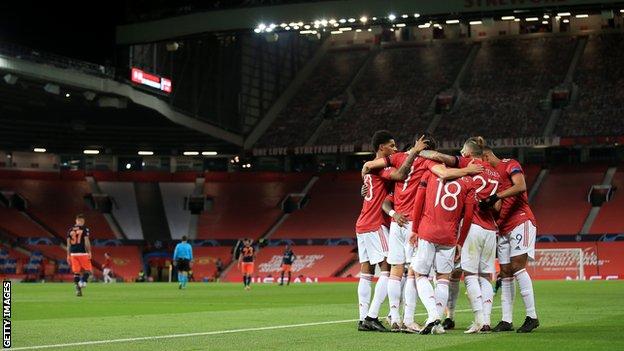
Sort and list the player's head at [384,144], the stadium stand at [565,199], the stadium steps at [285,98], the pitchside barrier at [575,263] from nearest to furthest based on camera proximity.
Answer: the player's head at [384,144] → the pitchside barrier at [575,263] → the stadium stand at [565,199] → the stadium steps at [285,98]

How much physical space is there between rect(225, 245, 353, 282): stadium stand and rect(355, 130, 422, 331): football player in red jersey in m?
43.5

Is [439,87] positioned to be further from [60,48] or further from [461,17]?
[60,48]

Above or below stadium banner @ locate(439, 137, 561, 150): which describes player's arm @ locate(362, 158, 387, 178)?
below

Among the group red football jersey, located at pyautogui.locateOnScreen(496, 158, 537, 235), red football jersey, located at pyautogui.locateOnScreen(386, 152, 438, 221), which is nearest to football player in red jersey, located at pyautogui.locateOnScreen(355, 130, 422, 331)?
red football jersey, located at pyautogui.locateOnScreen(386, 152, 438, 221)

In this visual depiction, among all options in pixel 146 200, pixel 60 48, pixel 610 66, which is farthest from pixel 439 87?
pixel 60 48

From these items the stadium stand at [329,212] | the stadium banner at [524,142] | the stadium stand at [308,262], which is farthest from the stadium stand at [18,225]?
the stadium banner at [524,142]

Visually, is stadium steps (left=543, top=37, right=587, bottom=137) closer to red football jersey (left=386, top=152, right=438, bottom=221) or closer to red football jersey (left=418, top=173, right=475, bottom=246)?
red football jersey (left=386, top=152, right=438, bottom=221)

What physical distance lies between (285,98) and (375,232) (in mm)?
57876

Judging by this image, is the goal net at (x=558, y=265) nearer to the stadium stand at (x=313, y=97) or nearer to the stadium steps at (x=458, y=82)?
the stadium steps at (x=458, y=82)

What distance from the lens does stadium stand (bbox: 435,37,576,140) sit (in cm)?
6284

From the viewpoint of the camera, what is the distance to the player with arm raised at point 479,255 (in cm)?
1373

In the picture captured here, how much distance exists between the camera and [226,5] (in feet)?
190

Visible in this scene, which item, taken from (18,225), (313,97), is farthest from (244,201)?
(18,225)

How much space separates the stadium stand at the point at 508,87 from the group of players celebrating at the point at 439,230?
4834 cm
